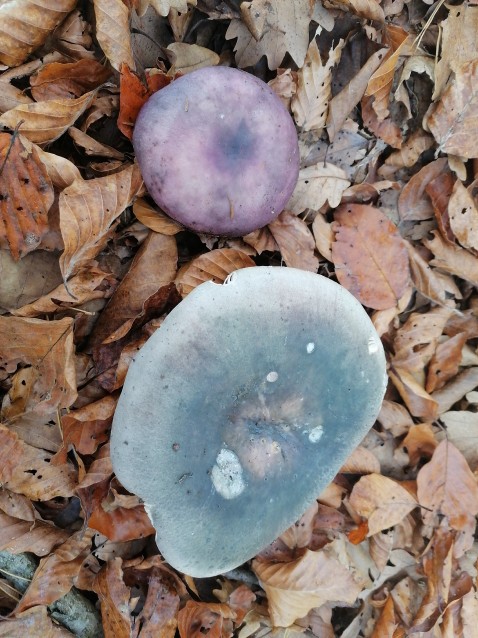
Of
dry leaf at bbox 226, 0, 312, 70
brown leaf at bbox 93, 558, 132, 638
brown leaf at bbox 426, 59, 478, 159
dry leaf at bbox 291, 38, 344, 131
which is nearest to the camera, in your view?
brown leaf at bbox 93, 558, 132, 638

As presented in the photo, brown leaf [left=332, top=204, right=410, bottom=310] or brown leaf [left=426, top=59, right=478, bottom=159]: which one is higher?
brown leaf [left=426, top=59, right=478, bottom=159]

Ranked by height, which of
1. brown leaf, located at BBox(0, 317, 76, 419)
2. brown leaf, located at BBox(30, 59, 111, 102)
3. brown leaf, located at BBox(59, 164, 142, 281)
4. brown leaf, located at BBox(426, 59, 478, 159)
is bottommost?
brown leaf, located at BBox(0, 317, 76, 419)

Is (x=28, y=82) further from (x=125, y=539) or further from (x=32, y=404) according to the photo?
(x=125, y=539)

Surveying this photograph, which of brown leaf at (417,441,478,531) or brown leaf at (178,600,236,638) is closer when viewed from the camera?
brown leaf at (178,600,236,638)

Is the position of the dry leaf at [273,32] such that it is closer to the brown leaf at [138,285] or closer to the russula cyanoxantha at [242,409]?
the brown leaf at [138,285]

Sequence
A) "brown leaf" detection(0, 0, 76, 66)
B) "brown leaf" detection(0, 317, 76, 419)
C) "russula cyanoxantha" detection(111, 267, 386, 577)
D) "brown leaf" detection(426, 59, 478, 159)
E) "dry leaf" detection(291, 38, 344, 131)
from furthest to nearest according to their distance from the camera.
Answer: "brown leaf" detection(426, 59, 478, 159) < "dry leaf" detection(291, 38, 344, 131) < "brown leaf" detection(0, 317, 76, 419) < "brown leaf" detection(0, 0, 76, 66) < "russula cyanoxantha" detection(111, 267, 386, 577)

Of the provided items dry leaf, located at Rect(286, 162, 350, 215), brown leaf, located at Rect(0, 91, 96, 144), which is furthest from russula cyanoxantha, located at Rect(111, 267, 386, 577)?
brown leaf, located at Rect(0, 91, 96, 144)

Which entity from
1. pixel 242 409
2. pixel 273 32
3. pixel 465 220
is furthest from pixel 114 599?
pixel 273 32

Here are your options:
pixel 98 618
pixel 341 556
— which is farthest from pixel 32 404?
pixel 341 556

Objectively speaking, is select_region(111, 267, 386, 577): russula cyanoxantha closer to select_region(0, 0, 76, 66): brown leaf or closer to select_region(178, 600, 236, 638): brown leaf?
select_region(178, 600, 236, 638): brown leaf
